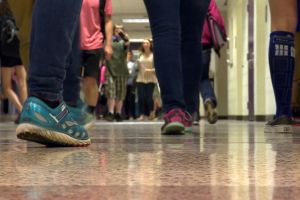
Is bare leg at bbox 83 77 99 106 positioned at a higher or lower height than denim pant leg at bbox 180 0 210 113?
lower

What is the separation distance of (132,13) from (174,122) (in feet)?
39.8

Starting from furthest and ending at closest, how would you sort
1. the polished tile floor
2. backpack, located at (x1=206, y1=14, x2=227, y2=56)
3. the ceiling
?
the ceiling → backpack, located at (x1=206, y1=14, x2=227, y2=56) → the polished tile floor

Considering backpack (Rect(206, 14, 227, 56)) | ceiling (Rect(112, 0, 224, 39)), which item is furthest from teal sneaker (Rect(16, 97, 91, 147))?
ceiling (Rect(112, 0, 224, 39))

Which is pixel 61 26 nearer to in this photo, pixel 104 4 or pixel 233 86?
pixel 104 4

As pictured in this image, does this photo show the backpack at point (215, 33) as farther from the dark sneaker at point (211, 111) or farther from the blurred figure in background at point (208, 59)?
the dark sneaker at point (211, 111)

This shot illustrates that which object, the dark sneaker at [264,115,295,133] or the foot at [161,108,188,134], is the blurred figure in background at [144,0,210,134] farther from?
the dark sneaker at [264,115,295,133]

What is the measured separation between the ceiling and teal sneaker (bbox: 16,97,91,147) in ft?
34.1

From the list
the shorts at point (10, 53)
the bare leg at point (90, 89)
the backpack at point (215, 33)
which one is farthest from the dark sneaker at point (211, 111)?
the shorts at point (10, 53)

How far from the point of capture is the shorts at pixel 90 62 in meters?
3.87

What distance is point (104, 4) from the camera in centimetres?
388

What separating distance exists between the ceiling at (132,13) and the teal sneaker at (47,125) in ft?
34.1

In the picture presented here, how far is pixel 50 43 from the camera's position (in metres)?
1.35

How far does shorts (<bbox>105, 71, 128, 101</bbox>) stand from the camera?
23.4 feet

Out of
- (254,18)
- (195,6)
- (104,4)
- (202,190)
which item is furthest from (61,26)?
(254,18)
